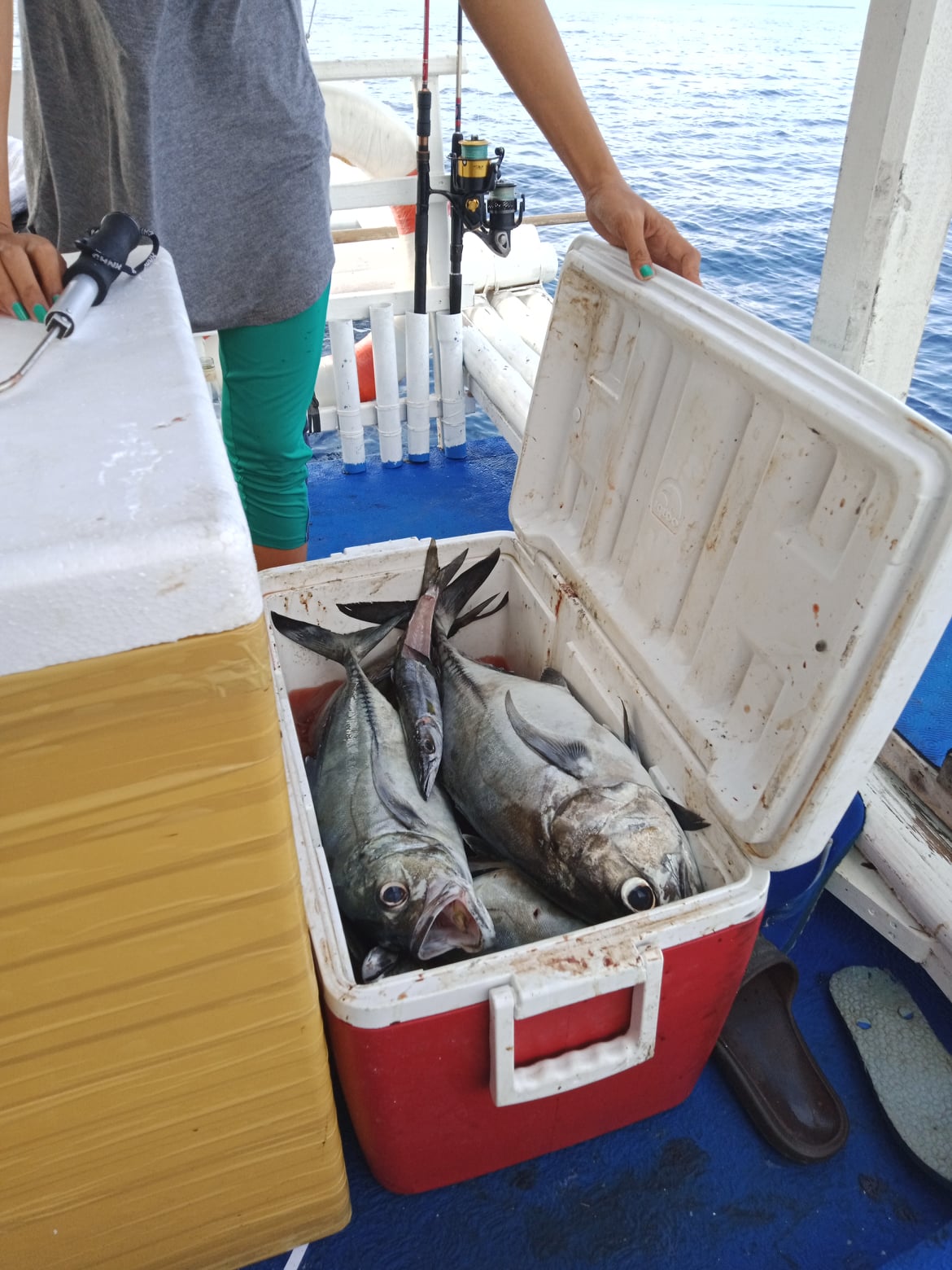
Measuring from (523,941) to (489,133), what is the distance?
52.2ft

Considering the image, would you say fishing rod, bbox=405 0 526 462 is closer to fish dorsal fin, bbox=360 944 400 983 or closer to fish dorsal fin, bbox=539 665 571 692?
fish dorsal fin, bbox=539 665 571 692

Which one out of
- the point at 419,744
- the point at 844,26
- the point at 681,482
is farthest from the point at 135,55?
the point at 844,26

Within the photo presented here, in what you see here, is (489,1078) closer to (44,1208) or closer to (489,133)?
(44,1208)

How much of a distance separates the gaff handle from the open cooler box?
78 cm

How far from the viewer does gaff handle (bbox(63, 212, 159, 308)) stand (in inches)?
41.1

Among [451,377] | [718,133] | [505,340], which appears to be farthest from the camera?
[718,133]

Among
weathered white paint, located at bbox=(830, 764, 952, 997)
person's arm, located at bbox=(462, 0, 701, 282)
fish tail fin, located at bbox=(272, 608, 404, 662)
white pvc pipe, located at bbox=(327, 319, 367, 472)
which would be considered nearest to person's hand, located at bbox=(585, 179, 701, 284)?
person's arm, located at bbox=(462, 0, 701, 282)

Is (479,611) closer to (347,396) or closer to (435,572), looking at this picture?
(435,572)

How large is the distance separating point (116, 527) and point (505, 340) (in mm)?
3496

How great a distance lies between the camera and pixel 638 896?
1.34m

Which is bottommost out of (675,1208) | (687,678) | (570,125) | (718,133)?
(718,133)

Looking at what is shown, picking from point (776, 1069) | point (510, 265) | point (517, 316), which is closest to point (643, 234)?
point (776, 1069)

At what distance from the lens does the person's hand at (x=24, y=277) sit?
1065mm

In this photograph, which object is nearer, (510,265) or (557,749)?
(557,749)
